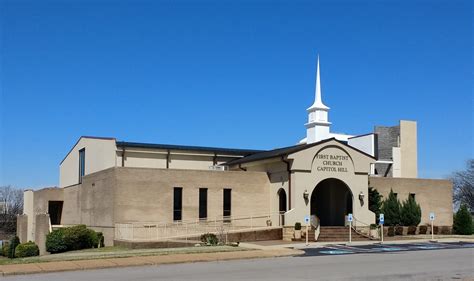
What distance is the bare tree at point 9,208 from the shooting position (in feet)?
349

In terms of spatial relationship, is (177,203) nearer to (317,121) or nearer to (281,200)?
(281,200)

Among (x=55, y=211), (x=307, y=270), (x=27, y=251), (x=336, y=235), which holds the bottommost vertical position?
(x=27, y=251)

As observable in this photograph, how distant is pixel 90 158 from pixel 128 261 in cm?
2664

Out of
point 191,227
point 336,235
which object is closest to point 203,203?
point 191,227

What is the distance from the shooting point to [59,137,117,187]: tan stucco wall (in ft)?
146

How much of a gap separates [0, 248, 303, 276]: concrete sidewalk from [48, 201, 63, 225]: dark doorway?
1256 inches

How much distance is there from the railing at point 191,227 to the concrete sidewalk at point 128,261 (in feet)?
31.2

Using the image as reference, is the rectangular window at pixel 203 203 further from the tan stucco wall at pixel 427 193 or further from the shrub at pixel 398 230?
the shrub at pixel 398 230

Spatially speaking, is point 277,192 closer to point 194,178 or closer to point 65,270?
point 194,178

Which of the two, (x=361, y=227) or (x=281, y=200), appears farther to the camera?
(x=281, y=200)

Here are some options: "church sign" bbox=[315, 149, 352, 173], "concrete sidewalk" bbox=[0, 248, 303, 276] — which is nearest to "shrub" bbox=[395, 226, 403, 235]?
"church sign" bbox=[315, 149, 352, 173]

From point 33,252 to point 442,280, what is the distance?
32.3 metres

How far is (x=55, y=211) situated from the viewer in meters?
53.0

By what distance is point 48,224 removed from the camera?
146 ft
